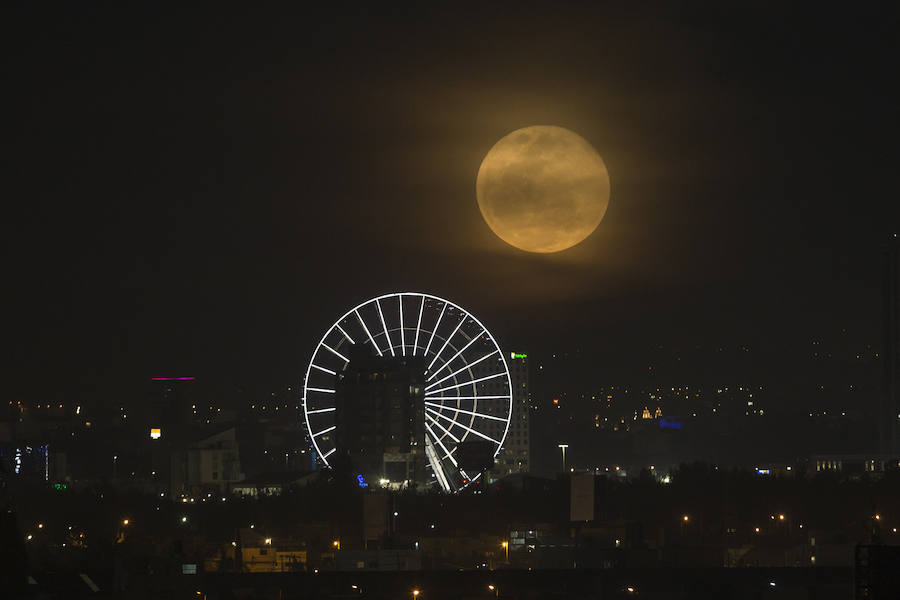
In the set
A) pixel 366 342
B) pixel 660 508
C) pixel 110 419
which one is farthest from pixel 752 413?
pixel 660 508

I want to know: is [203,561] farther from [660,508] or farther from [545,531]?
[660,508]

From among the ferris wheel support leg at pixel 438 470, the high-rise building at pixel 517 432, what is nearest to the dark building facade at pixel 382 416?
the ferris wheel support leg at pixel 438 470

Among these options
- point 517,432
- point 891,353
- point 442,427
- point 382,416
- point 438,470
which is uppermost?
point 891,353

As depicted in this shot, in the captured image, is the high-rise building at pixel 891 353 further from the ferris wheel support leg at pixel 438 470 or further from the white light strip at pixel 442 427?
the white light strip at pixel 442 427

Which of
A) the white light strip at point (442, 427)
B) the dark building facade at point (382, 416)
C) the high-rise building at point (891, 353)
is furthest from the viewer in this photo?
the high-rise building at point (891, 353)

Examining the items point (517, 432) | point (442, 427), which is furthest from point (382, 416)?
point (517, 432)

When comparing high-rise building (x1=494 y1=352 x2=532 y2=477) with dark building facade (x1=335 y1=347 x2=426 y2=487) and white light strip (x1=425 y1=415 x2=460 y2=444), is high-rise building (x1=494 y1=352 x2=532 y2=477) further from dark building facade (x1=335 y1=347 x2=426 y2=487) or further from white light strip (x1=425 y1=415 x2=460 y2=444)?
white light strip (x1=425 y1=415 x2=460 y2=444)

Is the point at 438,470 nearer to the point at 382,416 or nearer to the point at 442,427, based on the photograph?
the point at 442,427
